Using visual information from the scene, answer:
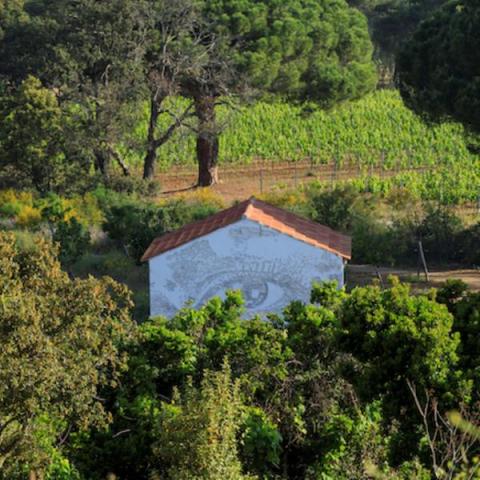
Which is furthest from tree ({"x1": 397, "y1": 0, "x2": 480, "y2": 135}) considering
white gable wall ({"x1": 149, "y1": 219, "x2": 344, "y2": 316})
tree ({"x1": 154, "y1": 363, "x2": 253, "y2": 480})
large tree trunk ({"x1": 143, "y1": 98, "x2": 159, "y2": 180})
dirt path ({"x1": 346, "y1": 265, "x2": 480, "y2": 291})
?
tree ({"x1": 154, "y1": 363, "x2": 253, "y2": 480})

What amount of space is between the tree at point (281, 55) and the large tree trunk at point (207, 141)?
0.03 metres

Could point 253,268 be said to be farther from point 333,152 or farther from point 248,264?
point 333,152

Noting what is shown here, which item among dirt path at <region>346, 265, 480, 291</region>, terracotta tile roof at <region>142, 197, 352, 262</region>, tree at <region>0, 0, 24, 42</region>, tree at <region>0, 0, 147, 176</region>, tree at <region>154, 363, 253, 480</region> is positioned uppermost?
tree at <region>0, 0, 24, 42</region>

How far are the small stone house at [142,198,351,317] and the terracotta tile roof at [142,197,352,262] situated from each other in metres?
0.04

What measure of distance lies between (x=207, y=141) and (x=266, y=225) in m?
19.2

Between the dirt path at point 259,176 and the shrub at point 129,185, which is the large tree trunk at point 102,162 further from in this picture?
the dirt path at point 259,176

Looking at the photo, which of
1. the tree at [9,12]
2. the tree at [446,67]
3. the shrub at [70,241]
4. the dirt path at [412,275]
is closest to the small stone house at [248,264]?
the dirt path at [412,275]

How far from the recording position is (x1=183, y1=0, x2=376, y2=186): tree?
3775 cm

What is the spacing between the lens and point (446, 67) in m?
28.5

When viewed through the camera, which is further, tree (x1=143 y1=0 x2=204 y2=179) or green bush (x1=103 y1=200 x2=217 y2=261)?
tree (x1=143 y1=0 x2=204 y2=179)

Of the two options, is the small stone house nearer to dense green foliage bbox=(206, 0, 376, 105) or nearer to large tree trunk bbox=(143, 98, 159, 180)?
large tree trunk bbox=(143, 98, 159, 180)

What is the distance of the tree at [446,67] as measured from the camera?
2788 centimetres

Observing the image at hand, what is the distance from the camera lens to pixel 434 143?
48719 mm

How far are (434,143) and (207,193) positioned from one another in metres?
15.8
